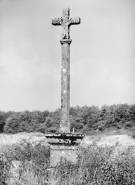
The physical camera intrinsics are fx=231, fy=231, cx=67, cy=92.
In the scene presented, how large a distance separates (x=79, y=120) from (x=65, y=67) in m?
22.8

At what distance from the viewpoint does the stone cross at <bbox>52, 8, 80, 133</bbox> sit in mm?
5797

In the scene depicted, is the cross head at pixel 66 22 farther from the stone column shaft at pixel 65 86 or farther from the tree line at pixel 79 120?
the tree line at pixel 79 120

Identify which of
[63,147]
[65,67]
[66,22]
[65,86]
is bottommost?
[63,147]

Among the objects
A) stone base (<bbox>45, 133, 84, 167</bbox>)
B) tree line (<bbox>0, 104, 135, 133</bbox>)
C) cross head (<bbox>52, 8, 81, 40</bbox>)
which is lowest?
stone base (<bbox>45, 133, 84, 167</bbox>)

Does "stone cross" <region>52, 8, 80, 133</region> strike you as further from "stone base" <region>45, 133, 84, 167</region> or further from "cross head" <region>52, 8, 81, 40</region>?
"stone base" <region>45, 133, 84, 167</region>

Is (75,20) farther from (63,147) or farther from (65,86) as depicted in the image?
(63,147)

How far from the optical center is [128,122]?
83.1ft

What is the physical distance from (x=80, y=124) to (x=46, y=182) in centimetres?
2264

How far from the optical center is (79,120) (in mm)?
28469

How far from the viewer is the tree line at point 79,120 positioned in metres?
26.6

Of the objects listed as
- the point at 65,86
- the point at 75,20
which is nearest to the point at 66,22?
the point at 75,20

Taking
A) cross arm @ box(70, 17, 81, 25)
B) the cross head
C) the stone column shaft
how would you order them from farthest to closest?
cross arm @ box(70, 17, 81, 25), the cross head, the stone column shaft

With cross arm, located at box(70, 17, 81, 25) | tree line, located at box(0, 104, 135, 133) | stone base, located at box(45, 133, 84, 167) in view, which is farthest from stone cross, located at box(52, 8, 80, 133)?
tree line, located at box(0, 104, 135, 133)

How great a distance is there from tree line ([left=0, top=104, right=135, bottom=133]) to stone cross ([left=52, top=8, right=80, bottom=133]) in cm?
1934
